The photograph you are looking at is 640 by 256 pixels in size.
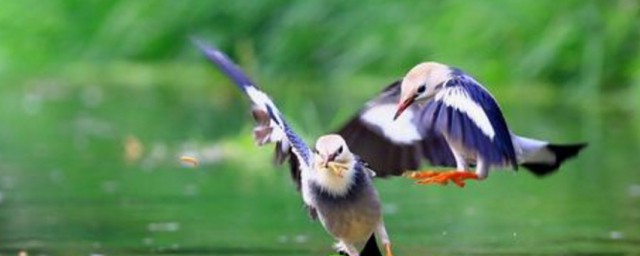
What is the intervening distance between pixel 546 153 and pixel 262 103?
42.3 inches

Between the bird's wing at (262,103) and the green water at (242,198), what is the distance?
124 centimetres

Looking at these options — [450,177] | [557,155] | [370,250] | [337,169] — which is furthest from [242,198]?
[450,177]

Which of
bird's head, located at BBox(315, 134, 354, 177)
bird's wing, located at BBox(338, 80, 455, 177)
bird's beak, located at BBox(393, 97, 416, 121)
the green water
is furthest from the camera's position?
the green water

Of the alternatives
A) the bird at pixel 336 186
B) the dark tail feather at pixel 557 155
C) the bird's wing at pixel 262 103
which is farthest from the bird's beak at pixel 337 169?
the dark tail feather at pixel 557 155

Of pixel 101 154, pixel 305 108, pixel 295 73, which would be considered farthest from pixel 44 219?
pixel 295 73

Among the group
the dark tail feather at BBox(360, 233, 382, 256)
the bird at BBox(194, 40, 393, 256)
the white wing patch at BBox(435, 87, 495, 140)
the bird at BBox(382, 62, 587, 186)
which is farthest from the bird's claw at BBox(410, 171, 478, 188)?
the dark tail feather at BBox(360, 233, 382, 256)

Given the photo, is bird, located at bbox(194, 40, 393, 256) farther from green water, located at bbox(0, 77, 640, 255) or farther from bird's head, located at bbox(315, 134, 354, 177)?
green water, located at bbox(0, 77, 640, 255)

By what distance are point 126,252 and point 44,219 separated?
1.56 meters

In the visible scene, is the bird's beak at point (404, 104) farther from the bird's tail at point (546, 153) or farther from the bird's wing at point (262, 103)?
the bird's tail at point (546, 153)

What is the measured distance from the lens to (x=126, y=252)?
9.27 m

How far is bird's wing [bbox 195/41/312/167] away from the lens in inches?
309

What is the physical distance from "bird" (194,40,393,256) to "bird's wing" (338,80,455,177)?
33 centimetres

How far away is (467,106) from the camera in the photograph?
24.8 feet

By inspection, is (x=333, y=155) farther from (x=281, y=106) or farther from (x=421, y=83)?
(x=281, y=106)
